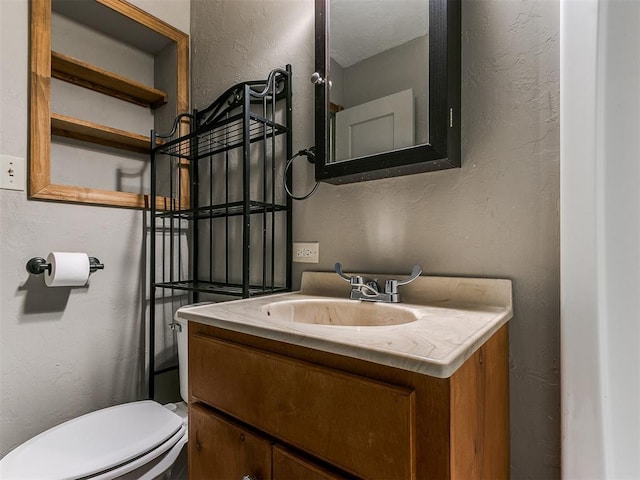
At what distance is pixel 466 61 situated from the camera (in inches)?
37.3

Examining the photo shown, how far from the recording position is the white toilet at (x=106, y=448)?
0.88 meters

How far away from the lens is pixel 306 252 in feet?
4.25

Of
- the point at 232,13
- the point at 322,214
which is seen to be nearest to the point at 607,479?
the point at 322,214

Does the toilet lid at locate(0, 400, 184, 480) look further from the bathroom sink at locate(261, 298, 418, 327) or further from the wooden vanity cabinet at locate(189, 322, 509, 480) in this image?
the bathroom sink at locate(261, 298, 418, 327)

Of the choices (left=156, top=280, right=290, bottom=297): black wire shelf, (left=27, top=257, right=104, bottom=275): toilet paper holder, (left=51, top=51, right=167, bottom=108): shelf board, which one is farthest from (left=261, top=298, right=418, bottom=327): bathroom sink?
(left=51, top=51, right=167, bottom=108): shelf board

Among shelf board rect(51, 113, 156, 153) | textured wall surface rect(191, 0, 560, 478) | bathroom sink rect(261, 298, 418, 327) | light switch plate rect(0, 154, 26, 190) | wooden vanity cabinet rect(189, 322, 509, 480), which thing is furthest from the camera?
shelf board rect(51, 113, 156, 153)

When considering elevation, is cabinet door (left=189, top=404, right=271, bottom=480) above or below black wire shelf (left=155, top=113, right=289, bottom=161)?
below

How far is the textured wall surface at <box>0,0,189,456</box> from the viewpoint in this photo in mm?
1235

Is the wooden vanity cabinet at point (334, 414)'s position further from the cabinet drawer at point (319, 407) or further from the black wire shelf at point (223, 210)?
the black wire shelf at point (223, 210)

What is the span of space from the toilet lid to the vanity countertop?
1.54 ft

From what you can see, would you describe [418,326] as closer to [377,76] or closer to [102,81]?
[377,76]

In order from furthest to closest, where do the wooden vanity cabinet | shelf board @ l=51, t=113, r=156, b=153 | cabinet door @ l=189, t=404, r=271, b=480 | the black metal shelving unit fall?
shelf board @ l=51, t=113, r=156, b=153 → the black metal shelving unit → cabinet door @ l=189, t=404, r=271, b=480 → the wooden vanity cabinet

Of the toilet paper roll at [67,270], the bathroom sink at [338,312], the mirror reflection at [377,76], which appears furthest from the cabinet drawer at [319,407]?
the toilet paper roll at [67,270]

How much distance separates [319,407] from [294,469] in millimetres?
144
